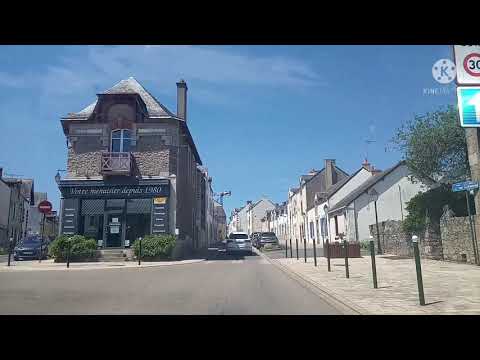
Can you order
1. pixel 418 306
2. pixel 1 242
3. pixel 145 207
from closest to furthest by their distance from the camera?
pixel 418 306, pixel 145 207, pixel 1 242

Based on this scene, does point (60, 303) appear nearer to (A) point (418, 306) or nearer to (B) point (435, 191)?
(A) point (418, 306)

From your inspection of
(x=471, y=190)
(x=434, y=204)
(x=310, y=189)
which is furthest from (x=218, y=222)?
(x=471, y=190)

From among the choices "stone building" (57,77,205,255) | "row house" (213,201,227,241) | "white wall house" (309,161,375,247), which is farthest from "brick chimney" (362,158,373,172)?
"row house" (213,201,227,241)

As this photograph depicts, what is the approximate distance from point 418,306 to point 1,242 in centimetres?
4316

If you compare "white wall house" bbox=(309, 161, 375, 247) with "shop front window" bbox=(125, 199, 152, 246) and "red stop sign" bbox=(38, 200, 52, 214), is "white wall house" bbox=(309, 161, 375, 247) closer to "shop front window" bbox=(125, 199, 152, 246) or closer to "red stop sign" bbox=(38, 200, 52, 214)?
"shop front window" bbox=(125, 199, 152, 246)

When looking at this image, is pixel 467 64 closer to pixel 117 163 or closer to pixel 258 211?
pixel 117 163

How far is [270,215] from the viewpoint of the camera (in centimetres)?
7725

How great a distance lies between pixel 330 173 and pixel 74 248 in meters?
30.6

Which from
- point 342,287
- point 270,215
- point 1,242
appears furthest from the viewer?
point 270,215

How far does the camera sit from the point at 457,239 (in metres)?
15.8
